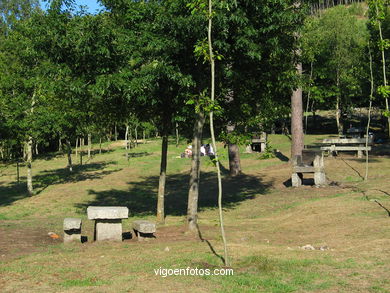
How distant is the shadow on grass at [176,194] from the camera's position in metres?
17.7

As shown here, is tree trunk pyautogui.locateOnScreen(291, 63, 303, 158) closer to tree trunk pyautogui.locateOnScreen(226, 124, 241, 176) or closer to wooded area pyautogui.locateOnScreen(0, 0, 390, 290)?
tree trunk pyautogui.locateOnScreen(226, 124, 241, 176)

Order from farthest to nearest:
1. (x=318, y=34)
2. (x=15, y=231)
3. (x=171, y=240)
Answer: (x=318, y=34) < (x=15, y=231) < (x=171, y=240)

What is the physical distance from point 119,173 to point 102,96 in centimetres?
1458

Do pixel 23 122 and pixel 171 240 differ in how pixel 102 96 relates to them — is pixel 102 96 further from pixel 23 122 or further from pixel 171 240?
pixel 23 122

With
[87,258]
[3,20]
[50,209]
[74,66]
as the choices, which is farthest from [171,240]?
[3,20]

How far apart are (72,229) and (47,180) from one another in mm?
18024

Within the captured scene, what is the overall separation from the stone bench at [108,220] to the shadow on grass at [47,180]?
475 inches

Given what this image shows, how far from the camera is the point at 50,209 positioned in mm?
18703

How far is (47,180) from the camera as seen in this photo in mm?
27766

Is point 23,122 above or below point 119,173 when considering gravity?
Answer: above

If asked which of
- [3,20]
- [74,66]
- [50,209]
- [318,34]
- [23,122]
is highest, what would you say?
[3,20]

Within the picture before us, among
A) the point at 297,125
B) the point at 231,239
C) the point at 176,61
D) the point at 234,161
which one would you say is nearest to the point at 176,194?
the point at 234,161

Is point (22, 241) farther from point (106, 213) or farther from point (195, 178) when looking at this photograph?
point (195, 178)

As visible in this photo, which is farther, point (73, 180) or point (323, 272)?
point (73, 180)
